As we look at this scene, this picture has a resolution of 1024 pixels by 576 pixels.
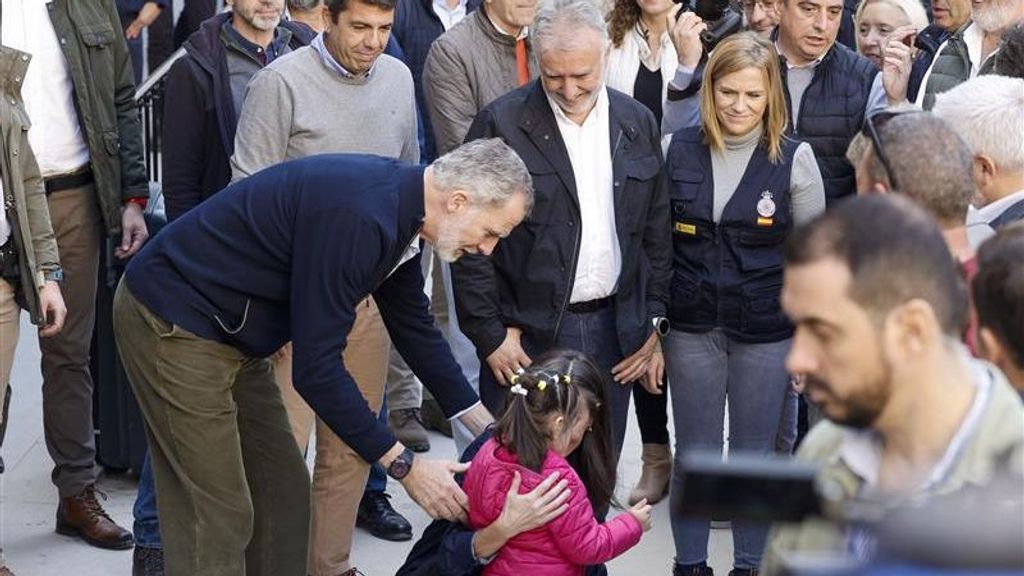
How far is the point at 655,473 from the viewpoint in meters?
6.48

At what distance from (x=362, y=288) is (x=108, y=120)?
1.97 meters

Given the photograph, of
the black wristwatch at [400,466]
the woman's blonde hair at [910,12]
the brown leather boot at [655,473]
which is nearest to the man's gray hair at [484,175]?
the black wristwatch at [400,466]

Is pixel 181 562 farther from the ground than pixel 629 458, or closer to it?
farther from the ground

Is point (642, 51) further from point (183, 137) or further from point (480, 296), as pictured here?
point (183, 137)

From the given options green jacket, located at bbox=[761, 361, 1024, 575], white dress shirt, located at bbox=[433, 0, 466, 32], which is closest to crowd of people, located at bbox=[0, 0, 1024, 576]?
white dress shirt, located at bbox=[433, 0, 466, 32]

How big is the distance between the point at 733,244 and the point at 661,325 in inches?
14.0

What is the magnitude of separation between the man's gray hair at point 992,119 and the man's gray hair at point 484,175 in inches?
42.5

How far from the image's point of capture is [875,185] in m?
3.59

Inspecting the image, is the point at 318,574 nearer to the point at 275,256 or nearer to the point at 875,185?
the point at 275,256

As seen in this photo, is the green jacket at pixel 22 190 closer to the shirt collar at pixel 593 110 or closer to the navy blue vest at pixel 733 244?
the shirt collar at pixel 593 110

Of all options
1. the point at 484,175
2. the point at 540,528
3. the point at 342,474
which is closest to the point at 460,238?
the point at 484,175

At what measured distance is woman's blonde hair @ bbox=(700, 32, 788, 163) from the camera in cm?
539

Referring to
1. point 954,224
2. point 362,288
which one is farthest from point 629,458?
point 954,224

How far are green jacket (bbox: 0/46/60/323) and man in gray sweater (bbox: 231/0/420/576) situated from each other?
0.64m
